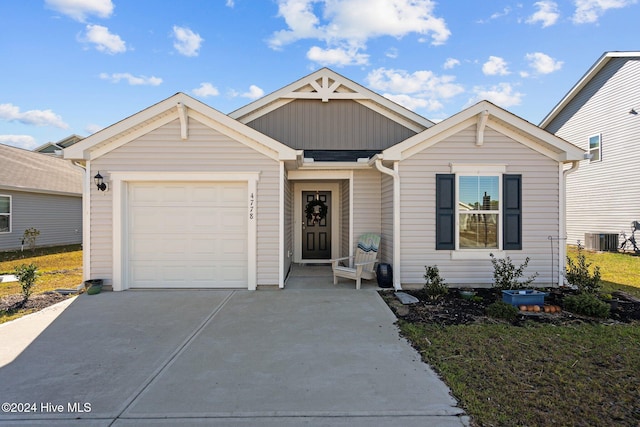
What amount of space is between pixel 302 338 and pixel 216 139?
14.3ft

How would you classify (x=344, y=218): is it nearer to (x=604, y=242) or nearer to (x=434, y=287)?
(x=434, y=287)

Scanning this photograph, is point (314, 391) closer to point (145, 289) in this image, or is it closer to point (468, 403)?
point (468, 403)

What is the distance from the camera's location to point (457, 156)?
7.06 metres

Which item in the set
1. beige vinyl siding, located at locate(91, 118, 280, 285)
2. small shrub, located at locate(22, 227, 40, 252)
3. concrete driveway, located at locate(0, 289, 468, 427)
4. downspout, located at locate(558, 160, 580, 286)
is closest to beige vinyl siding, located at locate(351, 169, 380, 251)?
beige vinyl siding, located at locate(91, 118, 280, 285)

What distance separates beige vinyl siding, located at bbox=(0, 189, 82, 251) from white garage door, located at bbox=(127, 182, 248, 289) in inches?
388

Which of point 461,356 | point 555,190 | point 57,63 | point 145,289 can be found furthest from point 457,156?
point 57,63

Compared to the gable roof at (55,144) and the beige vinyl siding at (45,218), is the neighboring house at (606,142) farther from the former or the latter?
the gable roof at (55,144)

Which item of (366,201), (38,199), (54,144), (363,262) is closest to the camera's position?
(363,262)

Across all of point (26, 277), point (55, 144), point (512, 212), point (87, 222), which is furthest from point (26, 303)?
point (55, 144)

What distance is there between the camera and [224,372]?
3.38m

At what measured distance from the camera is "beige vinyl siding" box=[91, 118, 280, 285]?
684 cm

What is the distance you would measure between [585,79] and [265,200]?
49.8 feet

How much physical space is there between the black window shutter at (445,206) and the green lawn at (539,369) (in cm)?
240

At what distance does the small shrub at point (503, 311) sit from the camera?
5090 mm
